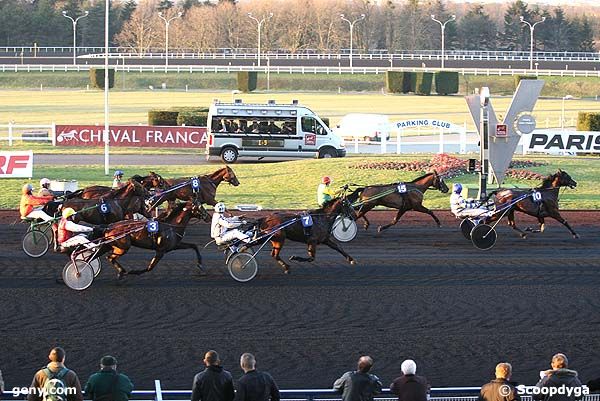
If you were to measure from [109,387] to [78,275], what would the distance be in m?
7.22

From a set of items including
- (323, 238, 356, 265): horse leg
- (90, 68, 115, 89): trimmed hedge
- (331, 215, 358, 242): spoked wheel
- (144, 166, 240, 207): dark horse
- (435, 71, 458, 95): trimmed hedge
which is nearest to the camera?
(323, 238, 356, 265): horse leg

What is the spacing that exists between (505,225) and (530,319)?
26.9 ft

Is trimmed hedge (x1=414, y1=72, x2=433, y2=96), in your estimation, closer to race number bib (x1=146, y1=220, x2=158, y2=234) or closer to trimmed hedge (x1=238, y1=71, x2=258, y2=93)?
trimmed hedge (x1=238, y1=71, x2=258, y2=93)

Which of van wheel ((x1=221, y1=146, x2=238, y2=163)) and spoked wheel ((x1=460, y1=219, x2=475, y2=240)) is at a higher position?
van wheel ((x1=221, y1=146, x2=238, y2=163))

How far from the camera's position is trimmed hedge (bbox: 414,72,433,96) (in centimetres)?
7319

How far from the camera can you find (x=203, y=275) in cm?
1705

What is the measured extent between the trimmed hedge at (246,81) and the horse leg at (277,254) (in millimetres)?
54603

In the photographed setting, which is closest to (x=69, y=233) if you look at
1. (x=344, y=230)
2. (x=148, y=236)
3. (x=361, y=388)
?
(x=148, y=236)

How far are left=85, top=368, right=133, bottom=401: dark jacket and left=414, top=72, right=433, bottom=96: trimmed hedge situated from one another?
215 feet

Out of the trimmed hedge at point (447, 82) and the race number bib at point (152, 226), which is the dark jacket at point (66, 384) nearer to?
the race number bib at point (152, 226)

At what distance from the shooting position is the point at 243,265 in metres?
16.4

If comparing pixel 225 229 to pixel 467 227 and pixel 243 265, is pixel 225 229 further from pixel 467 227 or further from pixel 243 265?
pixel 467 227

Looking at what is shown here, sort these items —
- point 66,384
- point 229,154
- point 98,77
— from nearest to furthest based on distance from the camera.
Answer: point 66,384 → point 229,154 → point 98,77

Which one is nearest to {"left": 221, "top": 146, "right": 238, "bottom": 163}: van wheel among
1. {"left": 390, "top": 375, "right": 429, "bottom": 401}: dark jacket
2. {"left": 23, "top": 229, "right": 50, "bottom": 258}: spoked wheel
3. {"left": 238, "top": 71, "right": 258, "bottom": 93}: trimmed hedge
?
{"left": 23, "top": 229, "right": 50, "bottom": 258}: spoked wheel
